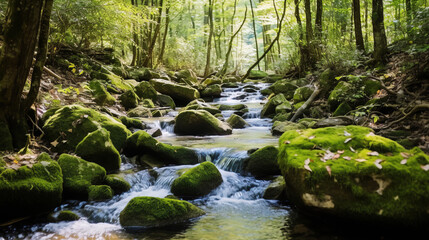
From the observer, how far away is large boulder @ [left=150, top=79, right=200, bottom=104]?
49.0 feet

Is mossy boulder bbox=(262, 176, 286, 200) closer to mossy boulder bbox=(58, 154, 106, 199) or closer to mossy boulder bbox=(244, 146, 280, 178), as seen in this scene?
mossy boulder bbox=(244, 146, 280, 178)

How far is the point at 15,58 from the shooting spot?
483 centimetres

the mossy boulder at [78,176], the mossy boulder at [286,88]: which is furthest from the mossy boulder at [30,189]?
the mossy boulder at [286,88]

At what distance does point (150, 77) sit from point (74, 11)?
7.09m

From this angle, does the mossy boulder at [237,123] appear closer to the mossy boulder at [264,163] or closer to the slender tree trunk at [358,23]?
the mossy boulder at [264,163]

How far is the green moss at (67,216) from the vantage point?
4.28 metres

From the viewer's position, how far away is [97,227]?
414 cm

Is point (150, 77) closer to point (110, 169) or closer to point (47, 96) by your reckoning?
point (47, 96)

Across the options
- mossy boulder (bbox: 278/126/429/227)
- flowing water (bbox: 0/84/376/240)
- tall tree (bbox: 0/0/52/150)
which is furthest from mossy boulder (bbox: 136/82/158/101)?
mossy boulder (bbox: 278/126/429/227)

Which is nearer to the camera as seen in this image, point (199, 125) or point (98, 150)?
point (98, 150)

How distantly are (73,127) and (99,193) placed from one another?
85.3 inches

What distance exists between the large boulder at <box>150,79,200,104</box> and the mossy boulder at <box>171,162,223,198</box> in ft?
32.8

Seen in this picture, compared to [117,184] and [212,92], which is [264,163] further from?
[212,92]

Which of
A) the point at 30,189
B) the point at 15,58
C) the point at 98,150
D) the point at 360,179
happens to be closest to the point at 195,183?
the point at 98,150
